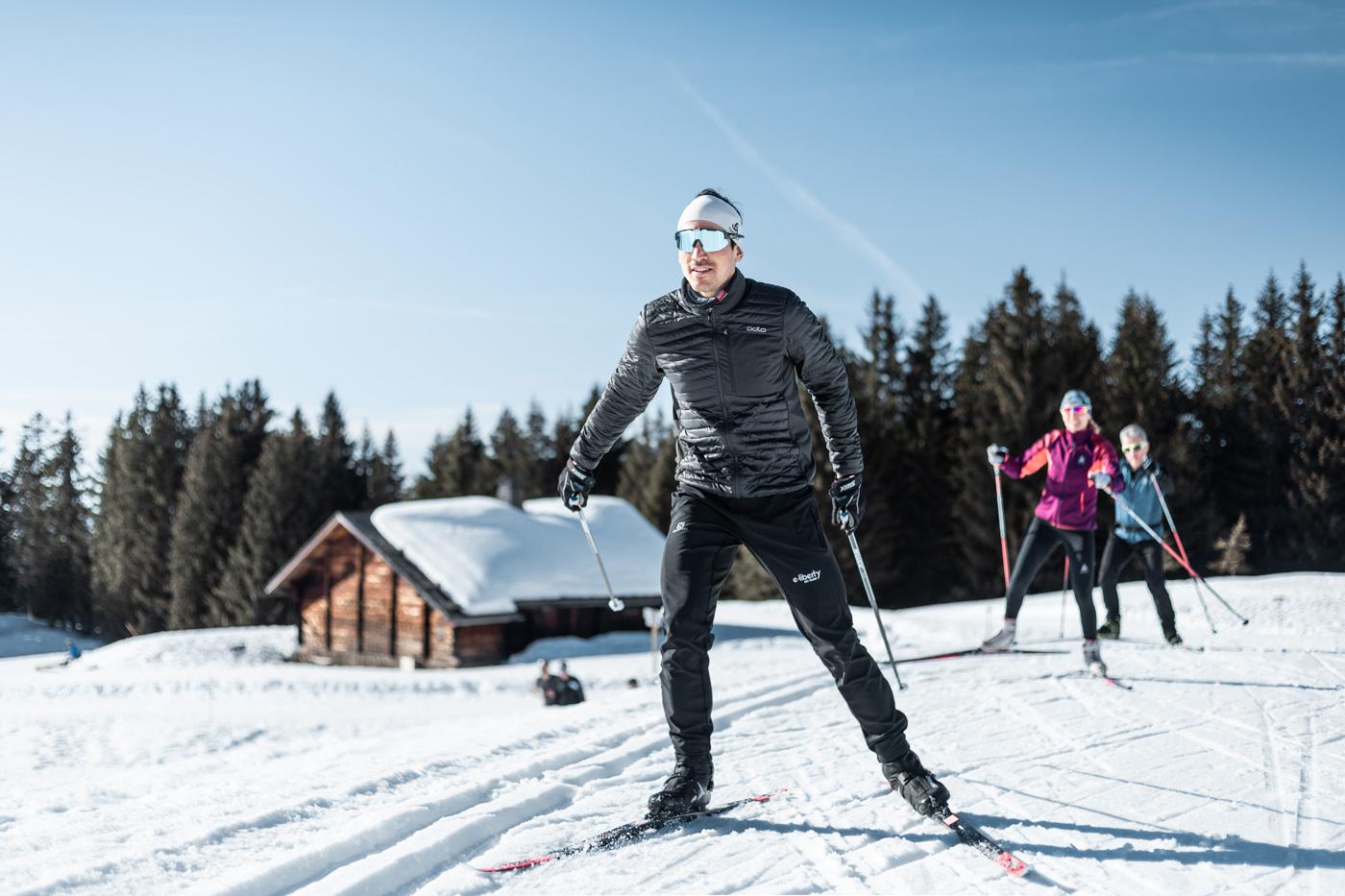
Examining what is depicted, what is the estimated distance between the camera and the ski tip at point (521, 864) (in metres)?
2.89

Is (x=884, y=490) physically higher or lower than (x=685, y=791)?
higher

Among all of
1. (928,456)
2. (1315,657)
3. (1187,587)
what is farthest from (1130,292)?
(1315,657)

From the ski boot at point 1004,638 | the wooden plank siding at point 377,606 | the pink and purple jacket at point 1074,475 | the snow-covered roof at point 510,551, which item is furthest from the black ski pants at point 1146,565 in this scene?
the wooden plank siding at point 377,606

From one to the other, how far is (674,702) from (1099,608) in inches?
468

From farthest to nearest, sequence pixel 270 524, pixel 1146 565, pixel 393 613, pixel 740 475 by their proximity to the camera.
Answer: pixel 270 524 < pixel 393 613 < pixel 1146 565 < pixel 740 475

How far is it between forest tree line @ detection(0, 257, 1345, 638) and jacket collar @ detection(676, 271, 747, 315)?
82.8 feet

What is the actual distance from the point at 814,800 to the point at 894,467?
106 ft

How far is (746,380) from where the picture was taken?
3287mm

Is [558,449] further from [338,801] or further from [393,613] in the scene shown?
[338,801]

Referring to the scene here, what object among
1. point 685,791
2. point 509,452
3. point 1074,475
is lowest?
point 685,791

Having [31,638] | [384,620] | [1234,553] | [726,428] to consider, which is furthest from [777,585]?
[31,638]

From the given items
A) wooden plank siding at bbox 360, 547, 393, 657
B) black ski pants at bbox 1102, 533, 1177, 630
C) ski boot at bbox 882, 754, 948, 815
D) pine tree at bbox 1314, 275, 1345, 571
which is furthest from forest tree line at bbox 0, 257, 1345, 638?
ski boot at bbox 882, 754, 948, 815

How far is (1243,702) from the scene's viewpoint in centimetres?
561

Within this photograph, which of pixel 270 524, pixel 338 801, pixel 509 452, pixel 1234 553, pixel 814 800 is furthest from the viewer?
pixel 509 452
